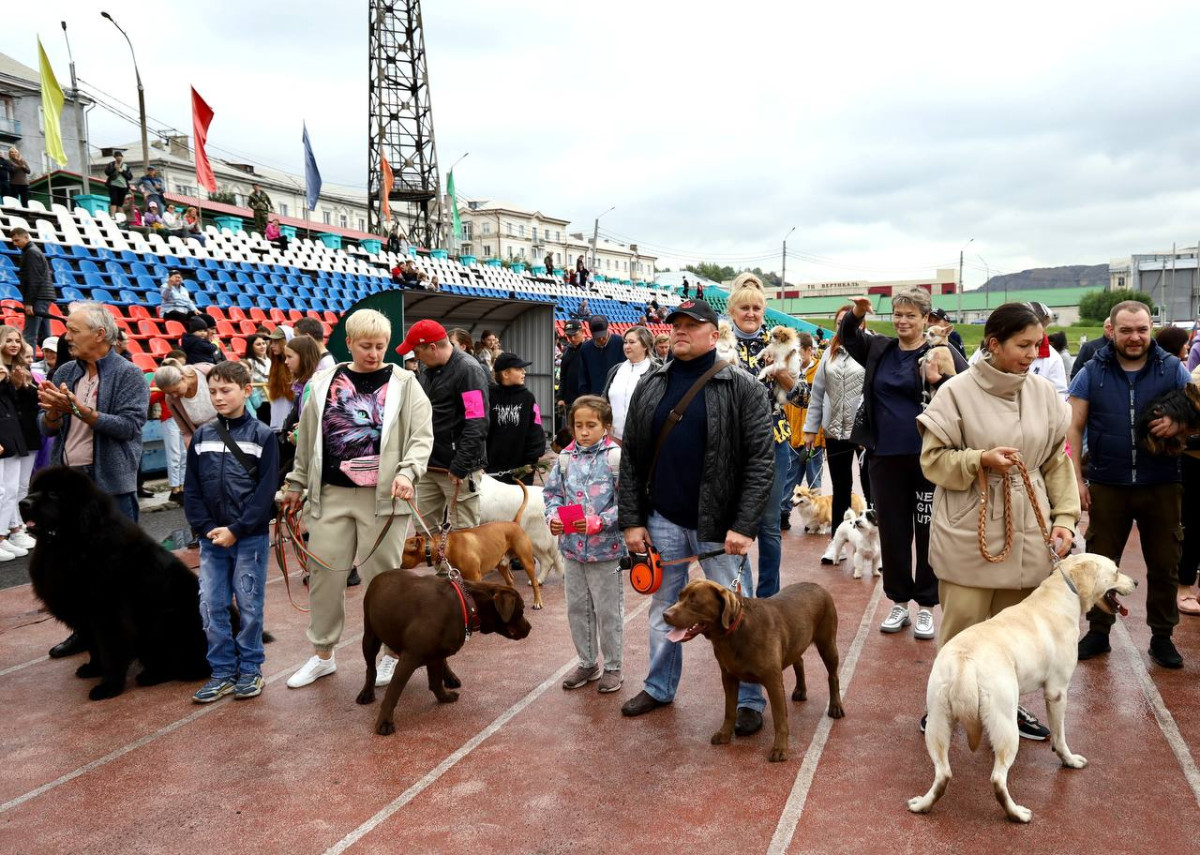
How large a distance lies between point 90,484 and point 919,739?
4.45 m

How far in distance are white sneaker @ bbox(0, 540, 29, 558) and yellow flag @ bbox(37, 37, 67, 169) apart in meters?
13.9

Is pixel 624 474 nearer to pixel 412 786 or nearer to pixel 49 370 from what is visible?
pixel 412 786

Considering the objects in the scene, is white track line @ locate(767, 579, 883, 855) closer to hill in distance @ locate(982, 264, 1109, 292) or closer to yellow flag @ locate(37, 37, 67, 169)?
yellow flag @ locate(37, 37, 67, 169)

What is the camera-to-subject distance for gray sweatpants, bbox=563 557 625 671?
4.49 m

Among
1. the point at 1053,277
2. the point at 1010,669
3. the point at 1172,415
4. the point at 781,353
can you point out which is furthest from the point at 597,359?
the point at 1053,277

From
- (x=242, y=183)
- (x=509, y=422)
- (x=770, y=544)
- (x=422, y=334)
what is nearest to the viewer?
(x=770, y=544)

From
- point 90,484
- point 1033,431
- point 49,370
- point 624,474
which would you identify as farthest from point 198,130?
point 1033,431

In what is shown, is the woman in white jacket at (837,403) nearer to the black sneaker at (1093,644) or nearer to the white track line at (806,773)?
the white track line at (806,773)

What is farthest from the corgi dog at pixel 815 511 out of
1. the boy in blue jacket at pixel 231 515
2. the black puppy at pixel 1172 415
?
the boy in blue jacket at pixel 231 515

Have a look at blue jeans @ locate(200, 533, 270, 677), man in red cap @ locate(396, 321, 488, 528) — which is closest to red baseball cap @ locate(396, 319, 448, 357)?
man in red cap @ locate(396, 321, 488, 528)

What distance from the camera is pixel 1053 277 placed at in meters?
182

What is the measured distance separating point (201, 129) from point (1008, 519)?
22.8 meters

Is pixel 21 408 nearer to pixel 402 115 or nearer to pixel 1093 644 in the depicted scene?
pixel 1093 644

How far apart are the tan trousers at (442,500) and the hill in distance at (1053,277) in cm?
18268
